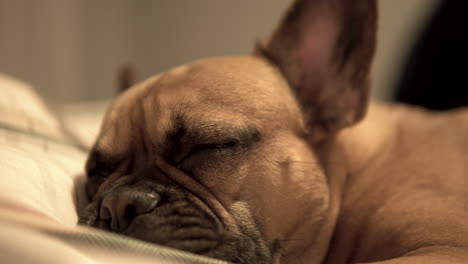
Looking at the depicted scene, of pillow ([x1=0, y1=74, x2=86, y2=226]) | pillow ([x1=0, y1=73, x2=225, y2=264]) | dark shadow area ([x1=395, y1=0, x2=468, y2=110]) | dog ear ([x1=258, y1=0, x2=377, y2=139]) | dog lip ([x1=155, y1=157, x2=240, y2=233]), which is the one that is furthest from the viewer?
dark shadow area ([x1=395, y1=0, x2=468, y2=110])

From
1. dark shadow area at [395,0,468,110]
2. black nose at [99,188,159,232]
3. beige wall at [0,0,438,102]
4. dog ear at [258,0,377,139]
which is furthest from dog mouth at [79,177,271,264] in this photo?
beige wall at [0,0,438,102]

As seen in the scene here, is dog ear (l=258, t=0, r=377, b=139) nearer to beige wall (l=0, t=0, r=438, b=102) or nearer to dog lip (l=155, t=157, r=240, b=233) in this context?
dog lip (l=155, t=157, r=240, b=233)

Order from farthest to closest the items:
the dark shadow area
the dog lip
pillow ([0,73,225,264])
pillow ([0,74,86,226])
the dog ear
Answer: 1. the dark shadow area
2. the dog ear
3. the dog lip
4. pillow ([0,74,86,226])
5. pillow ([0,73,225,264])

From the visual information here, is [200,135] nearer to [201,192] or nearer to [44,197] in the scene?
[201,192]

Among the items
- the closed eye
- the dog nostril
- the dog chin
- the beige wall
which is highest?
Answer: the closed eye

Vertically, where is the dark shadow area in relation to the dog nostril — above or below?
below

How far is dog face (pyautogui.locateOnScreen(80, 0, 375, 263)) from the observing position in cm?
87

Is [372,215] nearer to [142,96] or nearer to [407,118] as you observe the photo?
[407,118]

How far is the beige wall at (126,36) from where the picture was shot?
2982 mm

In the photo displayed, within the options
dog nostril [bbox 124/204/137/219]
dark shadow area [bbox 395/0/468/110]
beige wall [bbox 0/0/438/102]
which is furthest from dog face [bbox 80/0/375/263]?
beige wall [bbox 0/0/438/102]

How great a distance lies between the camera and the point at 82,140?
1.51 m

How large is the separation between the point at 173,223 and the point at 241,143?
0.74 feet

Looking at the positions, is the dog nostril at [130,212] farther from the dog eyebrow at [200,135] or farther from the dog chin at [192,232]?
the dog eyebrow at [200,135]

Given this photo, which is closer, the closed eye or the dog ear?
the closed eye
